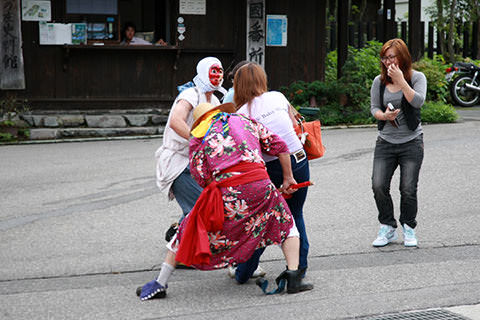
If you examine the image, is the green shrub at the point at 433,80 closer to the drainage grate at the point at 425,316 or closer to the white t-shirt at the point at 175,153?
the white t-shirt at the point at 175,153

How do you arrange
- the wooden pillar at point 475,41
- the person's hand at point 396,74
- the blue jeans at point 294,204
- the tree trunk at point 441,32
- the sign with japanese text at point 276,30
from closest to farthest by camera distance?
the blue jeans at point 294,204, the person's hand at point 396,74, the sign with japanese text at point 276,30, the wooden pillar at point 475,41, the tree trunk at point 441,32

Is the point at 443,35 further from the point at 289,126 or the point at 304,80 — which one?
the point at 289,126

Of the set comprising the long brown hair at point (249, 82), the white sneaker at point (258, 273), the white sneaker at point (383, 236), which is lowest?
the white sneaker at point (258, 273)

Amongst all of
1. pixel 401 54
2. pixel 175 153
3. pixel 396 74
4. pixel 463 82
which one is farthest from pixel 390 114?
pixel 463 82

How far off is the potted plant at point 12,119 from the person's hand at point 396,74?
29.3ft

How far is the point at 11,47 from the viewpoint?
1362cm

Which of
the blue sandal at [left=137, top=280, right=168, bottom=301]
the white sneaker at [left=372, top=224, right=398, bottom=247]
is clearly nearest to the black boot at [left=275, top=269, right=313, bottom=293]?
the blue sandal at [left=137, top=280, right=168, bottom=301]

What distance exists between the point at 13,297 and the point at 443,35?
787 inches

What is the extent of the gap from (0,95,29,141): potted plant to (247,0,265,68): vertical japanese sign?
15.3ft

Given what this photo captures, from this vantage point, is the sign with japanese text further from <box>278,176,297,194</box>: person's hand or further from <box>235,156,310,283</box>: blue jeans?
<box>278,176,297,194</box>: person's hand

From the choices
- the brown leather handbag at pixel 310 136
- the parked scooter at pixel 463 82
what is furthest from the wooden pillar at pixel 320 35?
the brown leather handbag at pixel 310 136

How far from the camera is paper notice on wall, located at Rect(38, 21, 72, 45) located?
14.0m

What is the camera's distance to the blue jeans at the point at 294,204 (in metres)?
5.25

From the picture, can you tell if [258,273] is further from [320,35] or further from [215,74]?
[320,35]
